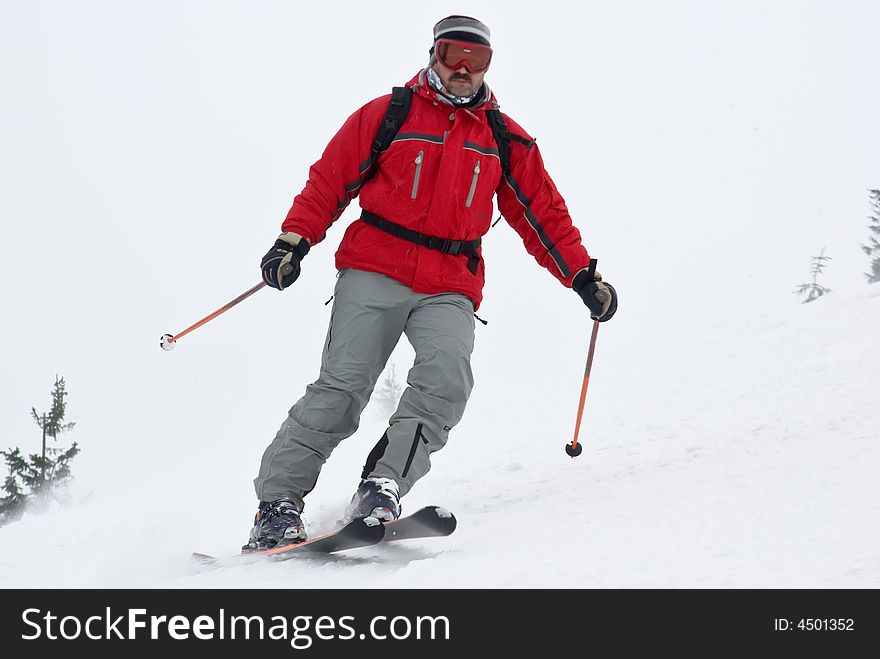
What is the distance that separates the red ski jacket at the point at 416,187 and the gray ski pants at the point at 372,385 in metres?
0.13

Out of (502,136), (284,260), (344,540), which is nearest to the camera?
(344,540)

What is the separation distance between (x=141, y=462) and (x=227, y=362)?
42163 mm

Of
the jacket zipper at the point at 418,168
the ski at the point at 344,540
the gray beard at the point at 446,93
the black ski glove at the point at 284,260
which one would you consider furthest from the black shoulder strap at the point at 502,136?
the ski at the point at 344,540

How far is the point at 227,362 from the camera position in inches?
4181

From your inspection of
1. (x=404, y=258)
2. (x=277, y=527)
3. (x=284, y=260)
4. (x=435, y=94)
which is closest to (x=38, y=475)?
(x=277, y=527)

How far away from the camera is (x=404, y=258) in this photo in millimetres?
4141

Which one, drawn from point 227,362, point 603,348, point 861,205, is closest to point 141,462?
point 227,362

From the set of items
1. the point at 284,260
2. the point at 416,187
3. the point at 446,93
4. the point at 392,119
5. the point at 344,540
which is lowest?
the point at 344,540

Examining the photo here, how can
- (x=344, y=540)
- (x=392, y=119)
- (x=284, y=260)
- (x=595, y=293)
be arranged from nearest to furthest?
1. (x=344, y=540)
2. (x=284, y=260)
3. (x=392, y=119)
4. (x=595, y=293)

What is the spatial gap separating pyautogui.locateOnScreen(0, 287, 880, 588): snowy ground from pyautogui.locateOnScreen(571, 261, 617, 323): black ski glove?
2.95ft

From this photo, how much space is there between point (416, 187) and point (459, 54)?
679mm

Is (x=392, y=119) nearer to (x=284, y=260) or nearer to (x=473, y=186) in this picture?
(x=473, y=186)

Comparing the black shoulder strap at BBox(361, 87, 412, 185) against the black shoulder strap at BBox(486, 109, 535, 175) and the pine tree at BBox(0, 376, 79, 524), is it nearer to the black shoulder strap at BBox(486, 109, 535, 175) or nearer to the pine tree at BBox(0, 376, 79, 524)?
the black shoulder strap at BBox(486, 109, 535, 175)

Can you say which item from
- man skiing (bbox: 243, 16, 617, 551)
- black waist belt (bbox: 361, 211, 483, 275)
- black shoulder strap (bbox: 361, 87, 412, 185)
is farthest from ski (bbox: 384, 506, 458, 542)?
black shoulder strap (bbox: 361, 87, 412, 185)
